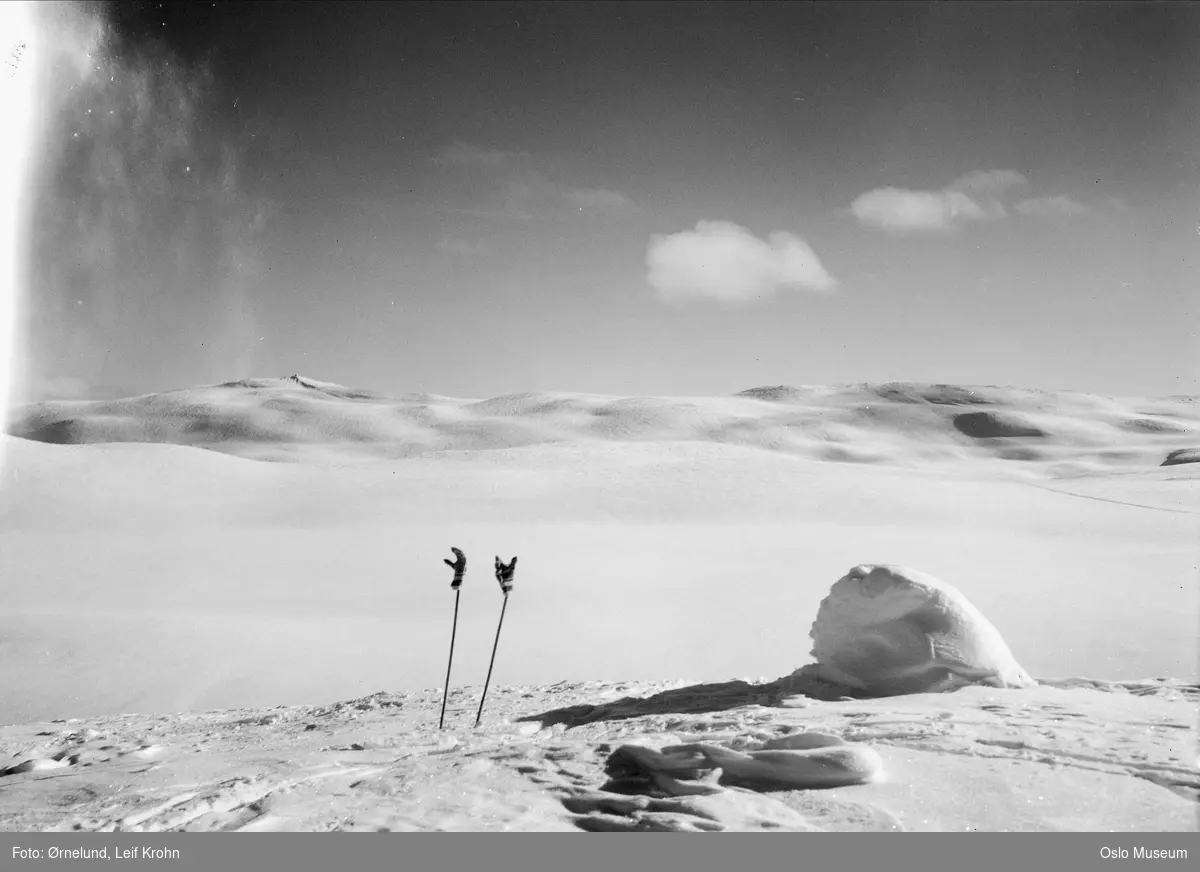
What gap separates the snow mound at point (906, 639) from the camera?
4.77m

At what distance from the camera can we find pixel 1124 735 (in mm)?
3715

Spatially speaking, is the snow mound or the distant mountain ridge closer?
the snow mound

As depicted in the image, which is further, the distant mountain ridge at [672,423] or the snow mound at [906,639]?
the distant mountain ridge at [672,423]

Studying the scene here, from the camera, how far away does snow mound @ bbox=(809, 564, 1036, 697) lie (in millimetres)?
4766

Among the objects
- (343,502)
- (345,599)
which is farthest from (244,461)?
(345,599)

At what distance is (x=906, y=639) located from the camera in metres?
4.95

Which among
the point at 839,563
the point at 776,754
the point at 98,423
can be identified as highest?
the point at 98,423

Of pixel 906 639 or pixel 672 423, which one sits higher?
pixel 672 423

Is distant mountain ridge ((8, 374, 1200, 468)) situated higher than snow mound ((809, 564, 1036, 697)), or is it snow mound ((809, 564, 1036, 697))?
distant mountain ridge ((8, 374, 1200, 468))

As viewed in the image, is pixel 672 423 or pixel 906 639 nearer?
pixel 906 639

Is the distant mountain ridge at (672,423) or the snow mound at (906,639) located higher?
the distant mountain ridge at (672,423)

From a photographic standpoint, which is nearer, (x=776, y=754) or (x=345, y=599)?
(x=776, y=754)

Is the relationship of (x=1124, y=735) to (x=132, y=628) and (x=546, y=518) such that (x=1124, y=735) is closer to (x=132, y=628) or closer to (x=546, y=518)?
(x=132, y=628)

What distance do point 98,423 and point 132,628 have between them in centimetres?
3280
